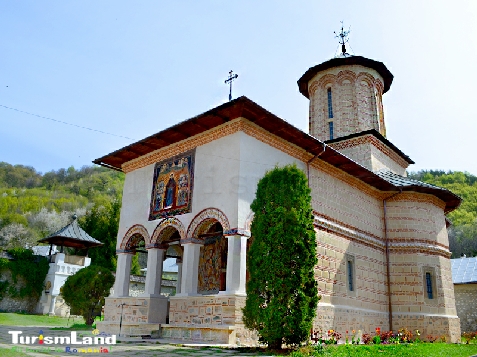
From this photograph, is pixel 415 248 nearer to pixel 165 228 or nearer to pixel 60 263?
pixel 165 228

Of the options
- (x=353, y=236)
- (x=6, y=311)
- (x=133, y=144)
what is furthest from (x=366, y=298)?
(x=6, y=311)

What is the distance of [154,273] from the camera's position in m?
10.1

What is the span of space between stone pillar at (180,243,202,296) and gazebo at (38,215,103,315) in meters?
13.2

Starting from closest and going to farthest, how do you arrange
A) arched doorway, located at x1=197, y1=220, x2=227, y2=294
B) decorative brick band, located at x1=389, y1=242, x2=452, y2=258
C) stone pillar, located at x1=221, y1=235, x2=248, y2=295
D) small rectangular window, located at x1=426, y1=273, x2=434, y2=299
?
stone pillar, located at x1=221, y1=235, x2=248, y2=295 < arched doorway, located at x1=197, y1=220, x2=227, y2=294 < small rectangular window, located at x1=426, y1=273, x2=434, y2=299 < decorative brick band, located at x1=389, y1=242, x2=452, y2=258

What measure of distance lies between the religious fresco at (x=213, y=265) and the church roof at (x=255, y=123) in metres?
2.97

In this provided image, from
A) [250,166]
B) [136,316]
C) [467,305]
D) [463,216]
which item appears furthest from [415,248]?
[463,216]

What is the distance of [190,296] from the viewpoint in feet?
29.3

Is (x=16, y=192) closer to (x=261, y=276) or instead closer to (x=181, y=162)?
(x=181, y=162)

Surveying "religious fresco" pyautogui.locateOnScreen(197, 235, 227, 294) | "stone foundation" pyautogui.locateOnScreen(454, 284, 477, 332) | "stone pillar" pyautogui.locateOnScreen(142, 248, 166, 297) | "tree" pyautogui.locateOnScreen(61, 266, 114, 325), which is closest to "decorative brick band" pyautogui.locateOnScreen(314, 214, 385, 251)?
"religious fresco" pyautogui.locateOnScreen(197, 235, 227, 294)

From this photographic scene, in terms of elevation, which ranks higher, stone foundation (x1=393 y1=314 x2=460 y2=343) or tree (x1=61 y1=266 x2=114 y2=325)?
tree (x1=61 y1=266 x2=114 y2=325)

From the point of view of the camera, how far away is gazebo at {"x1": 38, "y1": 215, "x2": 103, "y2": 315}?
20.2 m

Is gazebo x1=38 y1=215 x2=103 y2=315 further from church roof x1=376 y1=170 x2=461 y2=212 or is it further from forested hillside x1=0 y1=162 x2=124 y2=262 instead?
church roof x1=376 y1=170 x2=461 y2=212

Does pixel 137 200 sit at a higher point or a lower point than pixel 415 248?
higher

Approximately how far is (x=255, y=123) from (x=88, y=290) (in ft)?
27.7
